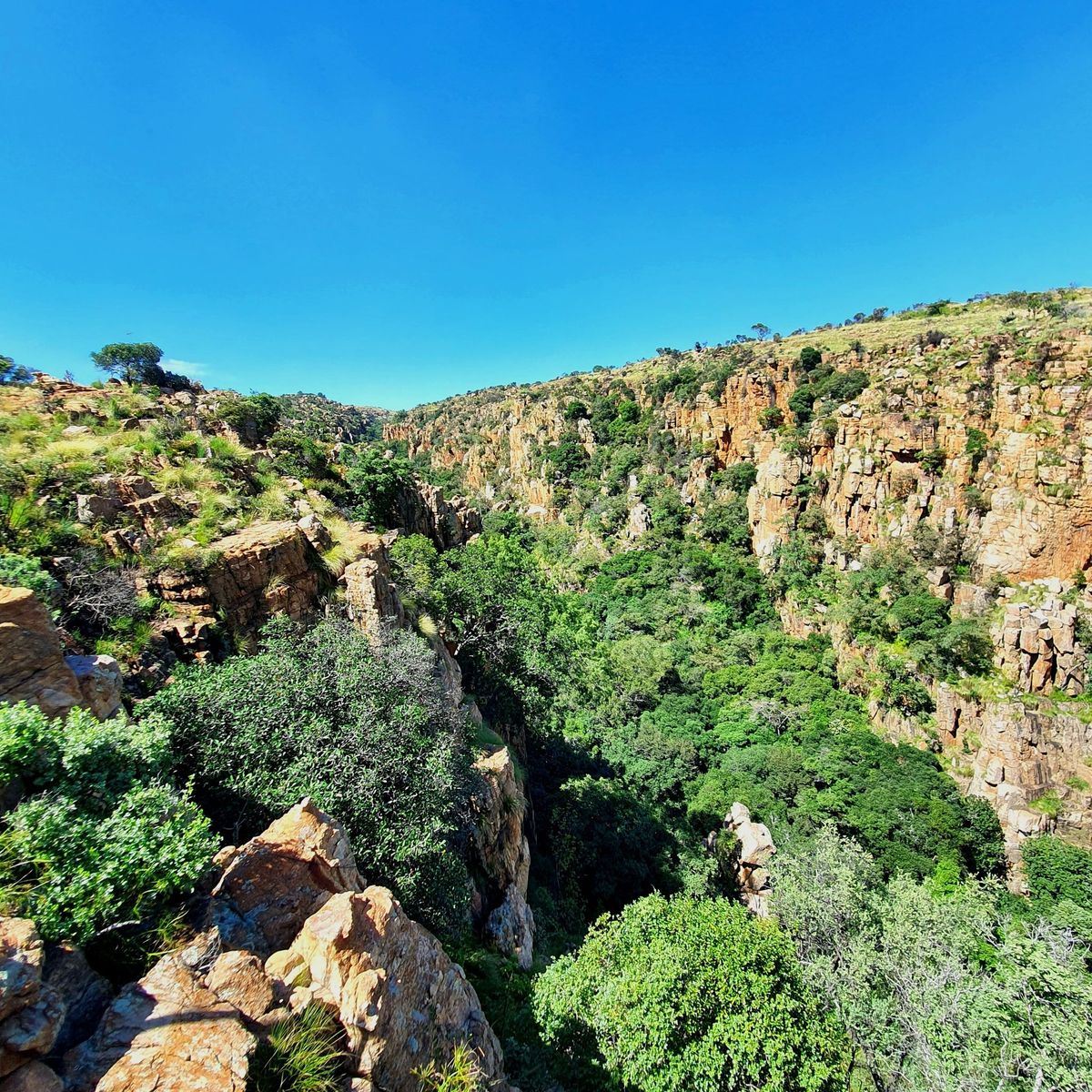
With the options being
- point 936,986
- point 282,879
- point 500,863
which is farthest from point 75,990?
point 936,986

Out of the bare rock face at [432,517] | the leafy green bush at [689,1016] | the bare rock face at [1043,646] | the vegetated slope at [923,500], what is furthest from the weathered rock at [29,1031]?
the bare rock face at [1043,646]

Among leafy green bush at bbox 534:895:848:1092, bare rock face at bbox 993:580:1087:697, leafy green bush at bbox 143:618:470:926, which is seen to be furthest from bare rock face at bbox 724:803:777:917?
leafy green bush at bbox 143:618:470:926

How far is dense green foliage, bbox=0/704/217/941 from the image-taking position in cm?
382

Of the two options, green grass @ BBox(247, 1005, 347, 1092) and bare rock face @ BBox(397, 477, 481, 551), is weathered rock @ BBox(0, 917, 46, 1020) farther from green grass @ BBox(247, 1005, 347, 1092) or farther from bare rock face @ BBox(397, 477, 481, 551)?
bare rock face @ BBox(397, 477, 481, 551)

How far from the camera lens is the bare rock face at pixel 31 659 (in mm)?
5695

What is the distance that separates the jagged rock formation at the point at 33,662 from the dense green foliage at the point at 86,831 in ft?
3.85

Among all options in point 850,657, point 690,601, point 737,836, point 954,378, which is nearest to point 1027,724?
point 850,657

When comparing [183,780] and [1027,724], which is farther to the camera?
[1027,724]

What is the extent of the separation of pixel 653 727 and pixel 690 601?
16884 millimetres

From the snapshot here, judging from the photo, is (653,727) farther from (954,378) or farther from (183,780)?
(954,378)

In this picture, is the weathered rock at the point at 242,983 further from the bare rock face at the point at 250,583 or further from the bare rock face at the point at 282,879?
the bare rock face at the point at 250,583

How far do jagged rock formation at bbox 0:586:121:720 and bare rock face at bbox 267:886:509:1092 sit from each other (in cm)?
422

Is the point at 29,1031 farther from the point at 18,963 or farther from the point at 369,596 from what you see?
the point at 369,596

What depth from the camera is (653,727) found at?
28062 mm
